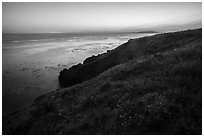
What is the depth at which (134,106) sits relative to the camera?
313 inches

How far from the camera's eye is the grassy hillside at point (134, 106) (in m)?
6.87

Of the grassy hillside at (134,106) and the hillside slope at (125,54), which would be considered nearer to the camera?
the grassy hillside at (134,106)

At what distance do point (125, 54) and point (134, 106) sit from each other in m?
16.0

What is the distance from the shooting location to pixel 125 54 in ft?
77.0

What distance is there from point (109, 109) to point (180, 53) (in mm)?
7836

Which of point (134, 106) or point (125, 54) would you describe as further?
point (125, 54)

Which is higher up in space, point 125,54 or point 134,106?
point 125,54

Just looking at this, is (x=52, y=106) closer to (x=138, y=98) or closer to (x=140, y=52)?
(x=138, y=98)

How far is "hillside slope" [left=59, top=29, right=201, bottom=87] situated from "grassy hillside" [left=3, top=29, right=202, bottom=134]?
8075mm

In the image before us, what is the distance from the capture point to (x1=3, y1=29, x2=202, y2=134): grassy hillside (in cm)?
687

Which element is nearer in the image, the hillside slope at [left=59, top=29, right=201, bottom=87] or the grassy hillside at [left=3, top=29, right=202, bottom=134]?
the grassy hillside at [left=3, top=29, right=202, bottom=134]

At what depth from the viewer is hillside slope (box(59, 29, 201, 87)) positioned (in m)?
21.0

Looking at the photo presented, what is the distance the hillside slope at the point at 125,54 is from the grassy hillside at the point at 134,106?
8.07 meters

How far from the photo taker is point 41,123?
9445 mm
